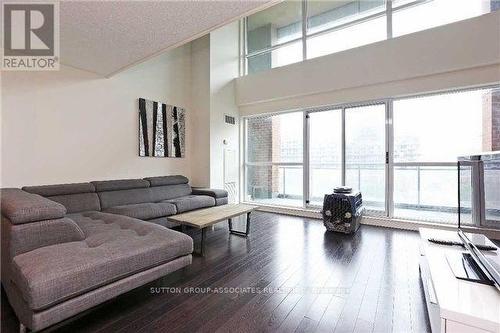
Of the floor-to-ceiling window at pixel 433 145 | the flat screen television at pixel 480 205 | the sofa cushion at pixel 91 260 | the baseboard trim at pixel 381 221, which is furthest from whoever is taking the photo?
the baseboard trim at pixel 381 221

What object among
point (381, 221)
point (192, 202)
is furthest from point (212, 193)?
point (381, 221)

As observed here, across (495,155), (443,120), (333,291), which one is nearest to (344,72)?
(443,120)

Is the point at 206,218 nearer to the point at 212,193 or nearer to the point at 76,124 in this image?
the point at 212,193

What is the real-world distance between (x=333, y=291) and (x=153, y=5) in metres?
2.81

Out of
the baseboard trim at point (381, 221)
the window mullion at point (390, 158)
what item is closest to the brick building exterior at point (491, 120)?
the window mullion at point (390, 158)

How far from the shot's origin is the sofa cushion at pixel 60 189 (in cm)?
288

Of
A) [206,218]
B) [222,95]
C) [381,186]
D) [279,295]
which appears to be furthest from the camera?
[222,95]

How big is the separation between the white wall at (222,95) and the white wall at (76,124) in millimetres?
823

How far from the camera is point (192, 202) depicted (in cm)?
387

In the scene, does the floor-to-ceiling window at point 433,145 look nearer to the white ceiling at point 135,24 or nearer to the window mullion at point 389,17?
the window mullion at point 389,17

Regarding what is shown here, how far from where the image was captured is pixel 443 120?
146 inches
